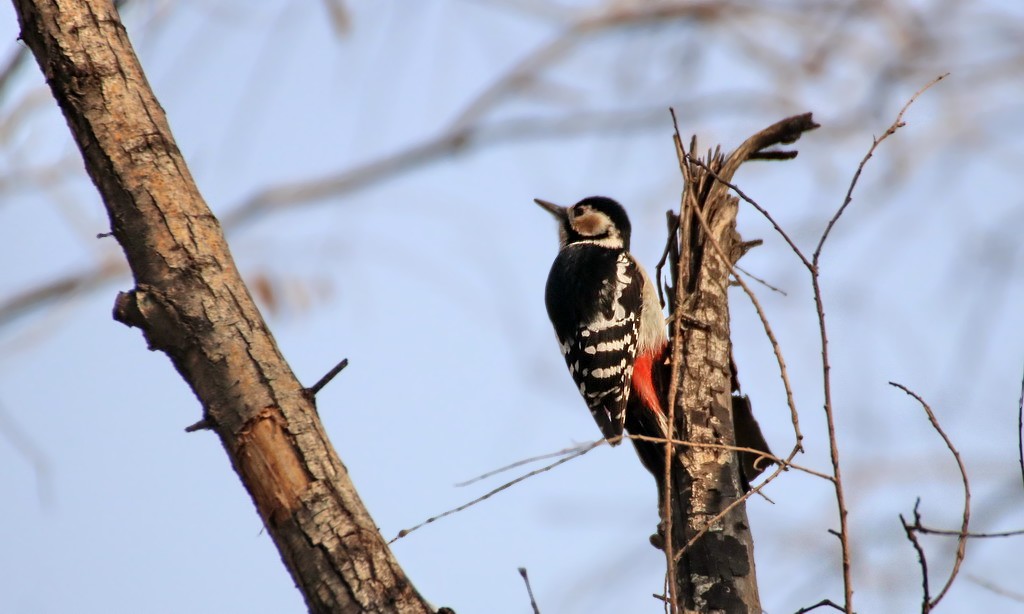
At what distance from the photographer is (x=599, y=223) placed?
5.92 m

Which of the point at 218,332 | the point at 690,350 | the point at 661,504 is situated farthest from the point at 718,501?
the point at 218,332

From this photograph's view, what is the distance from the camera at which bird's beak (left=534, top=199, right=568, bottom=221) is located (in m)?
6.18

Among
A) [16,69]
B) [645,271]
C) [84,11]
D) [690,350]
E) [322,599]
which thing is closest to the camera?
[322,599]

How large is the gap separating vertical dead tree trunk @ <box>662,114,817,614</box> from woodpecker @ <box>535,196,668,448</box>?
421 millimetres

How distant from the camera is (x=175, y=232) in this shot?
8.38 feet

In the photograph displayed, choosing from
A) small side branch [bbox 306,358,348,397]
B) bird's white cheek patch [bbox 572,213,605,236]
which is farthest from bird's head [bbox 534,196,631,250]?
small side branch [bbox 306,358,348,397]

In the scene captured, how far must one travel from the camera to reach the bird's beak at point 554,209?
6.18 meters

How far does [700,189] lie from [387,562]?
2299 millimetres

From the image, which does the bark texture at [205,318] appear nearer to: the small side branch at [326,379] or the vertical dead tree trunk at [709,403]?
the small side branch at [326,379]

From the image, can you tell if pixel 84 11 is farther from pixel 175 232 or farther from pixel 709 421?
pixel 709 421

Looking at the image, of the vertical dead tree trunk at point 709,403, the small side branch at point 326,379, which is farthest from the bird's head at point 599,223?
the small side branch at point 326,379

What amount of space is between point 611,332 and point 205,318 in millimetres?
2746

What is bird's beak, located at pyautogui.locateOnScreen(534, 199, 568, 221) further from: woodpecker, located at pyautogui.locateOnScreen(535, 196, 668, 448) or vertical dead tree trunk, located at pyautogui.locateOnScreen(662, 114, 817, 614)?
vertical dead tree trunk, located at pyautogui.locateOnScreen(662, 114, 817, 614)

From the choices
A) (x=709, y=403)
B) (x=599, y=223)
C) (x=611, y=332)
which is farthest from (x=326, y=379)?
(x=599, y=223)
